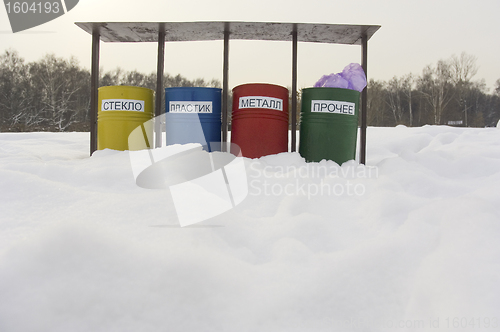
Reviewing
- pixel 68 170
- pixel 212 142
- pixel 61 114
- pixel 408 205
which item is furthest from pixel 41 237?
pixel 61 114

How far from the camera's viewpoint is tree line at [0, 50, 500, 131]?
68.1ft

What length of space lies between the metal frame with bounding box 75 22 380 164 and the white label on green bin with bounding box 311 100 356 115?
31cm

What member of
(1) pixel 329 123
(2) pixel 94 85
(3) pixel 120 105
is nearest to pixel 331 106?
(1) pixel 329 123

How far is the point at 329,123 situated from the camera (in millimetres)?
3516

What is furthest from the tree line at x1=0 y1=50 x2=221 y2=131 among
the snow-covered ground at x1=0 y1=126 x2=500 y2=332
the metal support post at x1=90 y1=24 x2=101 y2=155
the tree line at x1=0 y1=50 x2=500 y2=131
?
the snow-covered ground at x1=0 y1=126 x2=500 y2=332

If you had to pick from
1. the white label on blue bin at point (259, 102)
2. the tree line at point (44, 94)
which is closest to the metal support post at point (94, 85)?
the white label on blue bin at point (259, 102)

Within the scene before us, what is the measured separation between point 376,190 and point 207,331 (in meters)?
1.58

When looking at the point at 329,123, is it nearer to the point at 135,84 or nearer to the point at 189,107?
the point at 189,107

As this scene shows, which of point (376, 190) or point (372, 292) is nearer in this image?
point (372, 292)

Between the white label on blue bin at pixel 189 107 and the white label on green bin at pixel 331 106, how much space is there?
3.79 feet

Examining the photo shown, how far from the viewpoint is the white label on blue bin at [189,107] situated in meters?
3.75

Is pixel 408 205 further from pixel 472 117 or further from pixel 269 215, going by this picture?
pixel 472 117

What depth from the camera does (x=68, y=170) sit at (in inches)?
99.4

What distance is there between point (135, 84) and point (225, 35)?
20458 millimetres
